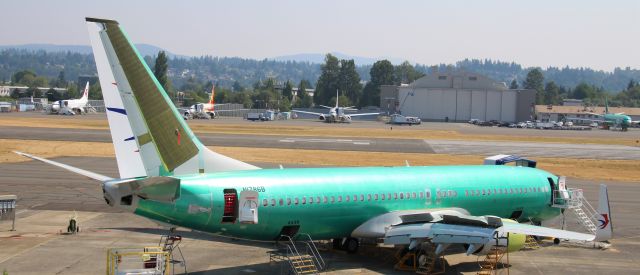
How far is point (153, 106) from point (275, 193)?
602 centimetres

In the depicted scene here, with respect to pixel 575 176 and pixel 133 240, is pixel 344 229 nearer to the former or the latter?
pixel 133 240

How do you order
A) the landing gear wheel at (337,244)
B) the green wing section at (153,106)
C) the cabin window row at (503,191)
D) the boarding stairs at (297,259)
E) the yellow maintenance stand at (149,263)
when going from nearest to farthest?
1. the green wing section at (153,106)
2. the yellow maintenance stand at (149,263)
3. the boarding stairs at (297,259)
4. the landing gear wheel at (337,244)
5. the cabin window row at (503,191)

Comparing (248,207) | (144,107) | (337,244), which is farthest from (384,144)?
(144,107)

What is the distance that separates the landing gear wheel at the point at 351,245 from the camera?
107 ft

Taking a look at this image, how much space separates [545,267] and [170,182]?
1751 cm

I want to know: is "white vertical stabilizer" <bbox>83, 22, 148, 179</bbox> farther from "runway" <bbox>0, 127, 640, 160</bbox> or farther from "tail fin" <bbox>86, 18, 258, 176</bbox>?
"runway" <bbox>0, 127, 640, 160</bbox>

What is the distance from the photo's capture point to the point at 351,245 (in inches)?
1292

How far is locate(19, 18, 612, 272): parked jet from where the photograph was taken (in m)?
25.0

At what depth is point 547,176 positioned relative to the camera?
39500mm

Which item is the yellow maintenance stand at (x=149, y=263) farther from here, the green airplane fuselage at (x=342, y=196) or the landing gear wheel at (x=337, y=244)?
the landing gear wheel at (x=337, y=244)

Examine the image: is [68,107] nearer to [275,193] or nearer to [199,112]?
[199,112]

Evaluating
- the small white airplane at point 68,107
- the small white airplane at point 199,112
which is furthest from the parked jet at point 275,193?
the small white airplane at point 68,107

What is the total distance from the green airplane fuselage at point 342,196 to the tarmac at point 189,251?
7.75ft

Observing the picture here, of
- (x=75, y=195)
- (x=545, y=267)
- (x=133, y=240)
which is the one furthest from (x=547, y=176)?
(x=75, y=195)
